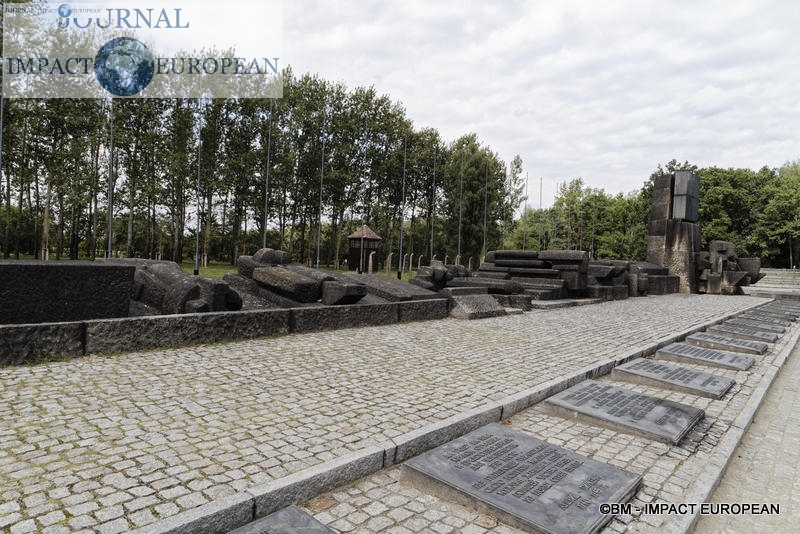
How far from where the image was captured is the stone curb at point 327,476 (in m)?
2.24

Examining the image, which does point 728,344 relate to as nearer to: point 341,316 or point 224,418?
point 341,316

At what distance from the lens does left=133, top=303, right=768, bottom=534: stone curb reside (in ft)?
7.34

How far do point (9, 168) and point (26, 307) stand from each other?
24.5 m

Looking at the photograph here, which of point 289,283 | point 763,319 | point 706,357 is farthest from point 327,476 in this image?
point 763,319

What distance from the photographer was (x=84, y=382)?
4402 millimetres

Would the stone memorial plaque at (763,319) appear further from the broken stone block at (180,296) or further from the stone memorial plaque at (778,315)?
the broken stone block at (180,296)

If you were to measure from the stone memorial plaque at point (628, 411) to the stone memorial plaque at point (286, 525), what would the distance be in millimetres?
2726

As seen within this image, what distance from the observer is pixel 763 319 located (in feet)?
39.2

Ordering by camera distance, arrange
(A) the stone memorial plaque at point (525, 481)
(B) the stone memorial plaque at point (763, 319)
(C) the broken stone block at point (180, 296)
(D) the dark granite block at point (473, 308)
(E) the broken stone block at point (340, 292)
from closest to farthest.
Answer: (A) the stone memorial plaque at point (525, 481)
(C) the broken stone block at point (180, 296)
(E) the broken stone block at point (340, 292)
(D) the dark granite block at point (473, 308)
(B) the stone memorial plaque at point (763, 319)

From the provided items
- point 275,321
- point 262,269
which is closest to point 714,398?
point 275,321

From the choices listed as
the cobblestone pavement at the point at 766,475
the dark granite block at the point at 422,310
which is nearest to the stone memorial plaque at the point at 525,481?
the cobblestone pavement at the point at 766,475

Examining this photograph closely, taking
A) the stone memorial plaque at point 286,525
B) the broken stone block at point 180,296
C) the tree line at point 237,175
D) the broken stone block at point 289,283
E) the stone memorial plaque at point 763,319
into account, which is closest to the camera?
the stone memorial plaque at point 286,525

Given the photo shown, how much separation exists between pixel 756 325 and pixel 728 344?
13.0ft

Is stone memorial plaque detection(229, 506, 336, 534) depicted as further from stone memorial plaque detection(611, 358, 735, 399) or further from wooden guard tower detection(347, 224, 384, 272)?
wooden guard tower detection(347, 224, 384, 272)
